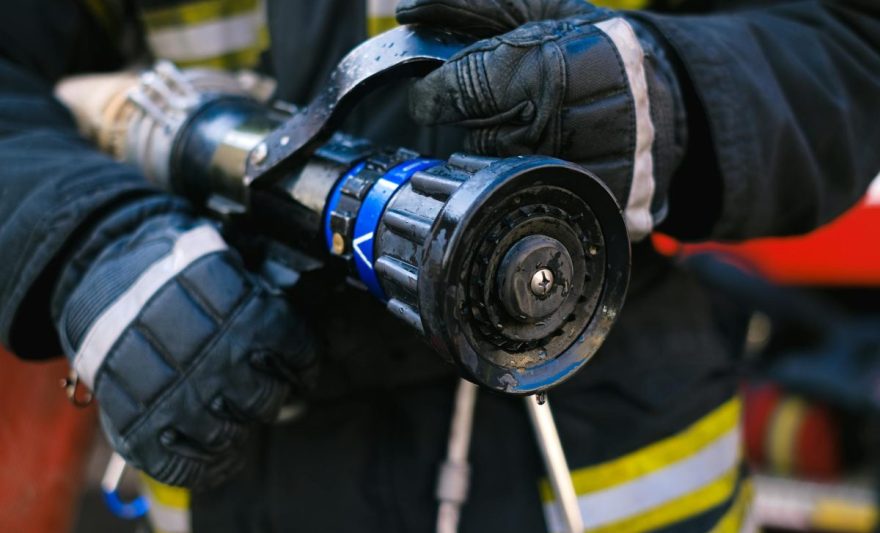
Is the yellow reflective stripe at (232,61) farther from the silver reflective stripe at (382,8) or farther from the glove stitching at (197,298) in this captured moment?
the glove stitching at (197,298)

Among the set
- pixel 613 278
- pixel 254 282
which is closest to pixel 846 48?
pixel 613 278

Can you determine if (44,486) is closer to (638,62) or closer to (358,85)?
(358,85)

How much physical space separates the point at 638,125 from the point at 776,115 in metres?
0.27

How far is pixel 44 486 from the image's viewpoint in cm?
132

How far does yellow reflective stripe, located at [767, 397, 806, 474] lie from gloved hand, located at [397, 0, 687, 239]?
200 cm

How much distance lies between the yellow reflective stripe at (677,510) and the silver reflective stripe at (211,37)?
892mm

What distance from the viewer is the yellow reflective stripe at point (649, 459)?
1.00 meters

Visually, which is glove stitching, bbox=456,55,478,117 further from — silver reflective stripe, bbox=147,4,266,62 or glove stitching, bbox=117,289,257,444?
silver reflective stripe, bbox=147,4,266,62

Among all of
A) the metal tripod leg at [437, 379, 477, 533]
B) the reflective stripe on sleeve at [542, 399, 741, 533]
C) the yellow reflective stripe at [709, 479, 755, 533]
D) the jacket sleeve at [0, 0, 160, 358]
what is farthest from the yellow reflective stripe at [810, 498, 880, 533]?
the jacket sleeve at [0, 0, 160, 358]

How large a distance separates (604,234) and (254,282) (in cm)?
38

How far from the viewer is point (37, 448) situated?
132cm

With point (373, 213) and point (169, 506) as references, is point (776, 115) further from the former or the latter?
point (169, 506)

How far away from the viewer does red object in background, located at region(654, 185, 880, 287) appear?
2.54 meters

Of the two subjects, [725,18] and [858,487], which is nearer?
[725,18]
